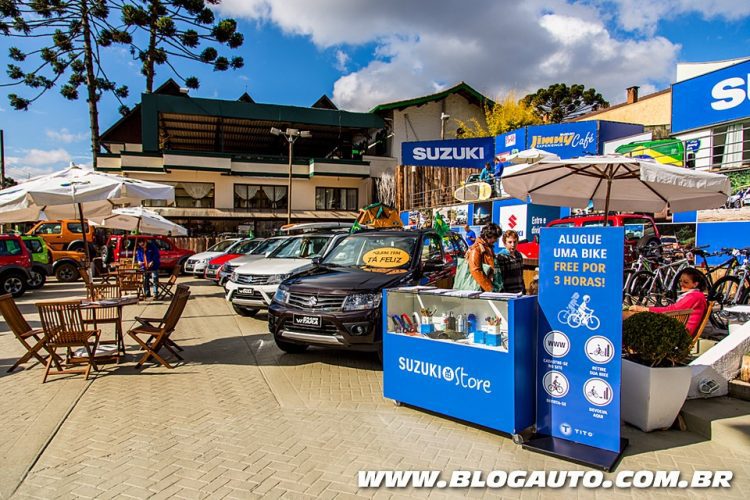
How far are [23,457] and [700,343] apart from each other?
22.9 feet

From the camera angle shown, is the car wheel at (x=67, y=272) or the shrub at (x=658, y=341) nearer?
the shrub at (x=658, y=341)

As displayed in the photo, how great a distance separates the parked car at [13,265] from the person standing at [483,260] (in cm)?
1431

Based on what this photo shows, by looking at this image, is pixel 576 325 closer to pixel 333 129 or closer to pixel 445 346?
pixel 445 346

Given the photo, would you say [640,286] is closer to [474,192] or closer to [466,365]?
[466,365]

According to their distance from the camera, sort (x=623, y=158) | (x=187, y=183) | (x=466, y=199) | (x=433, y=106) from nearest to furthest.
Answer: (x=623, y=158), (x=466, y=199), (x=187, y=183), (x=433, y=106)

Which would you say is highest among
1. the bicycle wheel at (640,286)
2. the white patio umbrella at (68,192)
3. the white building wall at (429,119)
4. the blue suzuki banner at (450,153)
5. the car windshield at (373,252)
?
the white building wall at (429,119)

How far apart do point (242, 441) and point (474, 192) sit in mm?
15371

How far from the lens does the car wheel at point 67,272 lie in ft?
59.1

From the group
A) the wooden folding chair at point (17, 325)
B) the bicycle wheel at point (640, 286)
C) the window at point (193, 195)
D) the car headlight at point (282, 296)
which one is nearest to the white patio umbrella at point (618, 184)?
the bicycle wheel at point (640, 286)

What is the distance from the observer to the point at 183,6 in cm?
2950

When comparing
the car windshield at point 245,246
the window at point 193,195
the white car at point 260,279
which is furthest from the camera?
the window at point 193,195

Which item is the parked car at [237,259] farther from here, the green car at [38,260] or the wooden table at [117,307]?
the green car at [38,260]

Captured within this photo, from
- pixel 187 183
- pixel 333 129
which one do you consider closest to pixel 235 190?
pixel 187 183

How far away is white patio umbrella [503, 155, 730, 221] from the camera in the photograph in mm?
5434
